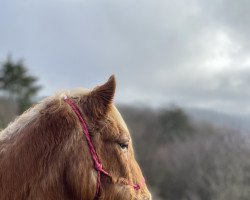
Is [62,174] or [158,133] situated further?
[158,133]

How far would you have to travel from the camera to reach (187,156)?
192 ft

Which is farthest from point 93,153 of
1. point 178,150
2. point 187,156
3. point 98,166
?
point 178,150

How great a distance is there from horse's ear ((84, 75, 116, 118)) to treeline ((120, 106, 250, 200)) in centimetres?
3869

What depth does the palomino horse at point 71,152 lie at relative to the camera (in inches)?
166

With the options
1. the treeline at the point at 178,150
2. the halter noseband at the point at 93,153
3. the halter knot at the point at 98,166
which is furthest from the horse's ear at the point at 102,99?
the treeline at the point at 178,150

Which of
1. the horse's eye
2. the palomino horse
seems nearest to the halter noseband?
the palomino horse

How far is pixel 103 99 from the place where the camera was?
15.0 feet

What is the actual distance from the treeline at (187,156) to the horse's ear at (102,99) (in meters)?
38.7

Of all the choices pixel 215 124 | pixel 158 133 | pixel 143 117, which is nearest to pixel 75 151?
pixel 158 133

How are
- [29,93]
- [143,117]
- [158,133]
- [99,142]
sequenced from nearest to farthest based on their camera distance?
[99,142] < [29,93] < [158,133] < [143,117]

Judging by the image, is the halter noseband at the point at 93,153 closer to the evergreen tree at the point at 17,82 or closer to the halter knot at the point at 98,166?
the halter knot at the point at 98,166

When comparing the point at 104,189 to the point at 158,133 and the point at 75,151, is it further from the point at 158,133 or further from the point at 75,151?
the point at 158,133

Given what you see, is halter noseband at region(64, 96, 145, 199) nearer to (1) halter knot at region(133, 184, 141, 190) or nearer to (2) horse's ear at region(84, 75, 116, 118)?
(2) horse's ear at region(84, 75, 116, 118)

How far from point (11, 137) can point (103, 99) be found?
847 mm
